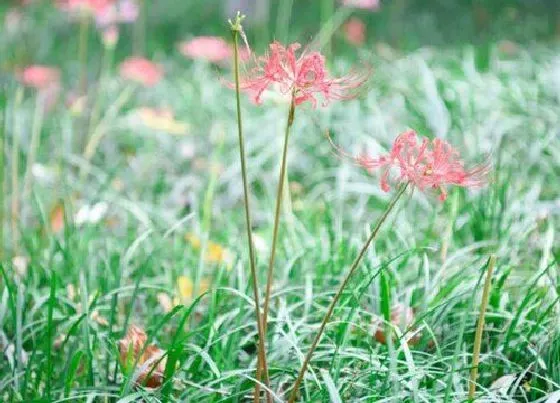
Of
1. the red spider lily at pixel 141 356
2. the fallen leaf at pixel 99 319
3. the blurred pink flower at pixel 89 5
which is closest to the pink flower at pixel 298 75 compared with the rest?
the red spider lily at pixel 141 356

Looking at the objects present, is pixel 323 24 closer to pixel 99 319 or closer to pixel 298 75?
pixel 99 319

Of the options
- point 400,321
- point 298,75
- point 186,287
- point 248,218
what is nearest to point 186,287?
point 186,287

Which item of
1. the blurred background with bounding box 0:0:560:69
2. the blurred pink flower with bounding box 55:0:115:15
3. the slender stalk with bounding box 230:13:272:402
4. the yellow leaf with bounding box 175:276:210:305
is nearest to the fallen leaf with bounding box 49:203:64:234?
the blurred pink flower with bounding box 55:0:115:15

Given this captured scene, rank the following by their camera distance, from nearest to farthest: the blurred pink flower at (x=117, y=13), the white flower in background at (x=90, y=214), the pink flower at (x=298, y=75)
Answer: the pink flower at (x=298, y=75)
the white flower in background at (x=90, y=214)
the blurred pink flower at (x=117, y=13)

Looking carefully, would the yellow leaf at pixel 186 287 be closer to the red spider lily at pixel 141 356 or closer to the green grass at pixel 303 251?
the green grass at pixel 303 251

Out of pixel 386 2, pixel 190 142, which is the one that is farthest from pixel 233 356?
pixel 386 2

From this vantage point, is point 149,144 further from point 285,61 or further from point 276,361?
point 285,61
